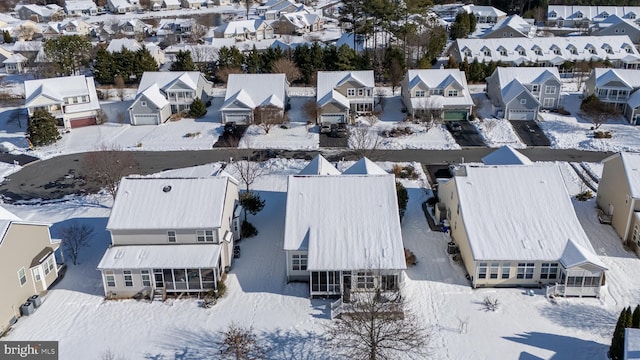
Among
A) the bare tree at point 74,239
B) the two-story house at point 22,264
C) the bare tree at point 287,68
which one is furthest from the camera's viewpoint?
the bare tree at point 287,68

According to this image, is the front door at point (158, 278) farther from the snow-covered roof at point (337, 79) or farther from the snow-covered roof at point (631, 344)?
the snow-covered roof at point (337, 79)

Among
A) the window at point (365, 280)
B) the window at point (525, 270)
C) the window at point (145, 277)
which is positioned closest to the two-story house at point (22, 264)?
the window at point (145, 277)

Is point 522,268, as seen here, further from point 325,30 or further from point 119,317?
point 325,30

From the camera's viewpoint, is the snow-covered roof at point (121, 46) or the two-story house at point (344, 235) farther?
the snow-covered roof at point (121, 46)

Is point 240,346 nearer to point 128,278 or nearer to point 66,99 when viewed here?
point 128,278

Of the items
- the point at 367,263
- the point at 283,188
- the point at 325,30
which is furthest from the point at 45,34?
the point at 367,263

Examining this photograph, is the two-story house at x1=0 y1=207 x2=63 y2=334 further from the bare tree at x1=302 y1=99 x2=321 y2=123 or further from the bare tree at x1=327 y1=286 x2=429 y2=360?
the bare tree at x1=302 y1=99 x2=321 y2=123
